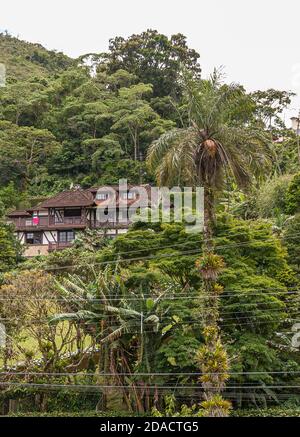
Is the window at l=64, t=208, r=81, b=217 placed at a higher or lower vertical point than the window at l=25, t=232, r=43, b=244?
higher

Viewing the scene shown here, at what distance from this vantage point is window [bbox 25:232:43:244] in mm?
54375

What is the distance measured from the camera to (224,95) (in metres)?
20.0

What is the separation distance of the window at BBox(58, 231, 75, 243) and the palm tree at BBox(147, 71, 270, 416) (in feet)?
111

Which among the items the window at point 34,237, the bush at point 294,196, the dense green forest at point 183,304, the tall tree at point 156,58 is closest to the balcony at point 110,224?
the window at point 34,237

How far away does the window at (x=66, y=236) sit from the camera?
175 ft

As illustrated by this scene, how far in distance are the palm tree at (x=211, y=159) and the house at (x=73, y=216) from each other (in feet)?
103

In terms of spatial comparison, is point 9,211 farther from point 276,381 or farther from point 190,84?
point 190,84

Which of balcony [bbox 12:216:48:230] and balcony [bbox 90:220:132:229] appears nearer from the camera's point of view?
balcony [bbox 90:220:132:229]

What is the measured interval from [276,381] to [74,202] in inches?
1168

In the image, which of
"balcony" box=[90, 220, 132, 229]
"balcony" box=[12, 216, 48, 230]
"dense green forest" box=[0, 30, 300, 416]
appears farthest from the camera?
"balcony" box=[12, 216, 48, 230]

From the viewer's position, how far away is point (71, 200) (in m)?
53.3

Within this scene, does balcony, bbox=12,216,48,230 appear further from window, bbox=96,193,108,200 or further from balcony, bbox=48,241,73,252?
window, bbox=96,193,108,200

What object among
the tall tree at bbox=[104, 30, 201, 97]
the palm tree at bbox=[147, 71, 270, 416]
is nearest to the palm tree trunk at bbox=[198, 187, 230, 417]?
the palm tree at bbox=[147, 71, 270, 416]

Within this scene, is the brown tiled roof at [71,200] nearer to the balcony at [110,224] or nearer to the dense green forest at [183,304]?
the balcony at [110,224]
